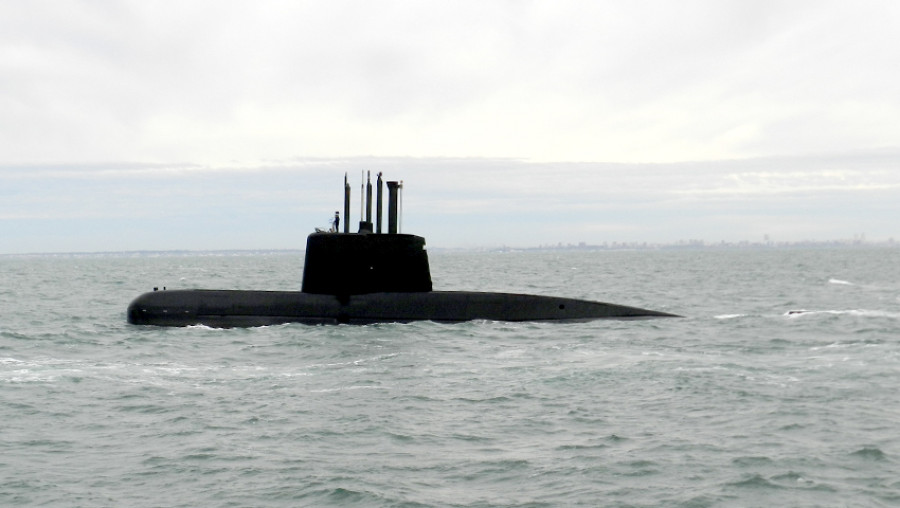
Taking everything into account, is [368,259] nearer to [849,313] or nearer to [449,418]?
[449,418]

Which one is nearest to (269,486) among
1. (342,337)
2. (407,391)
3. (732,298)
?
(407,391)

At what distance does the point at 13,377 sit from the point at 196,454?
29.6 feet

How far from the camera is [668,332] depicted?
28922 mm

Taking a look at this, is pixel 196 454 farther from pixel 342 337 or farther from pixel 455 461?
pixel 342 337

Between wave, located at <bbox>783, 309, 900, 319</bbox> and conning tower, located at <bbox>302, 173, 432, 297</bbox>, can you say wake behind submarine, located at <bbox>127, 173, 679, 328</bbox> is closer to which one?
conning tower, located at <bbox>302, 173, 432, 297</bbox>

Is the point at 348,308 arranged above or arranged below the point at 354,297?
below

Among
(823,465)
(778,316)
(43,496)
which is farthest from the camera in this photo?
(778,316)

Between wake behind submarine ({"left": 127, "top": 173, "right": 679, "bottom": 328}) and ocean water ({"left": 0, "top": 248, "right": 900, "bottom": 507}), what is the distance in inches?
35.6

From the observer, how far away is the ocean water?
1279cm

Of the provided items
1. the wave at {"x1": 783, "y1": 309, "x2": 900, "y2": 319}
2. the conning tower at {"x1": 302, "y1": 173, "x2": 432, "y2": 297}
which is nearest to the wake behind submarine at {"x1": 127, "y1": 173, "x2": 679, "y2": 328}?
the conning tower at {"x1": 302, "y1": 173, "x2": 432, "y2": 297}

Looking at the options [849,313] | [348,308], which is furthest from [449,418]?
[849,313]

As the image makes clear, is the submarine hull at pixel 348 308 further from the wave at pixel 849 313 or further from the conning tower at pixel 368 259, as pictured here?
the wave at pixel 849 313

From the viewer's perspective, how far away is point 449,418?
1678 cm

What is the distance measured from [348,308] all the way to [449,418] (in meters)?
12.6
